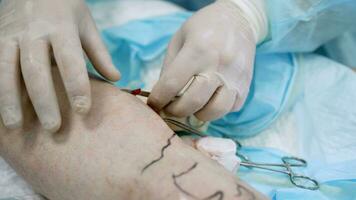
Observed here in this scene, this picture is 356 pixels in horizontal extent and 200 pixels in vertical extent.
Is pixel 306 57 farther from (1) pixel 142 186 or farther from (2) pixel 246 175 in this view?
(1) pixel 142 186

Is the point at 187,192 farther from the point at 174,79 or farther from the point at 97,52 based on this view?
the point at 97,52

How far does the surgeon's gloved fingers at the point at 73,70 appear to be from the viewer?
0.95 metres

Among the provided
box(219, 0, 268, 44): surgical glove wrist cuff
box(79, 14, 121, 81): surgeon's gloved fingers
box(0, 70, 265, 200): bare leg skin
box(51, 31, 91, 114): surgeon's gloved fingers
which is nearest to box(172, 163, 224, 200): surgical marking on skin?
box(0, 70, 265, 200): bare leg skin

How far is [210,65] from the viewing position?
1.16 meters

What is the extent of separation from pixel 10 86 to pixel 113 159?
1.02ft

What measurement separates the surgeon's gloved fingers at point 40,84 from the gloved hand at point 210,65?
0.28 metres

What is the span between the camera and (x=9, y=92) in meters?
0.98

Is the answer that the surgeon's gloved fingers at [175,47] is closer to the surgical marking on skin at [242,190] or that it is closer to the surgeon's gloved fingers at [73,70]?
the surgeon's gloved fingers at [73,70]

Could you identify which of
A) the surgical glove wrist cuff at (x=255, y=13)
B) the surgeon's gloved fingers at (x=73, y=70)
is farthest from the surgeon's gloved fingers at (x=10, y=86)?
the surgical glove wrist cuff at (x=255, y=13)

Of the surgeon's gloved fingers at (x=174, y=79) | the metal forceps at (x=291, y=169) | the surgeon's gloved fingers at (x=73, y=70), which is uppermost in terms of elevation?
the surgeon's gloved fingers at (x=73, y=70)

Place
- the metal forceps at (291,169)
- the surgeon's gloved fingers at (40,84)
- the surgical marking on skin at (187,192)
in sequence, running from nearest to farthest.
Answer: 1. the surgical marking on skin at (187,192)
2. the surgeon's gloved fingers at (40,84)
3. the metal forceps at (291,169)

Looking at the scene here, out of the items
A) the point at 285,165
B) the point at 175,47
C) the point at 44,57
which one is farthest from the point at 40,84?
the point at 285,165

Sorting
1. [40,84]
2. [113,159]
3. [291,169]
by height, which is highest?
[40,84]

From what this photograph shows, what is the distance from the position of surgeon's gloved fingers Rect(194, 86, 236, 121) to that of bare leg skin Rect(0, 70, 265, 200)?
0.68 ft
